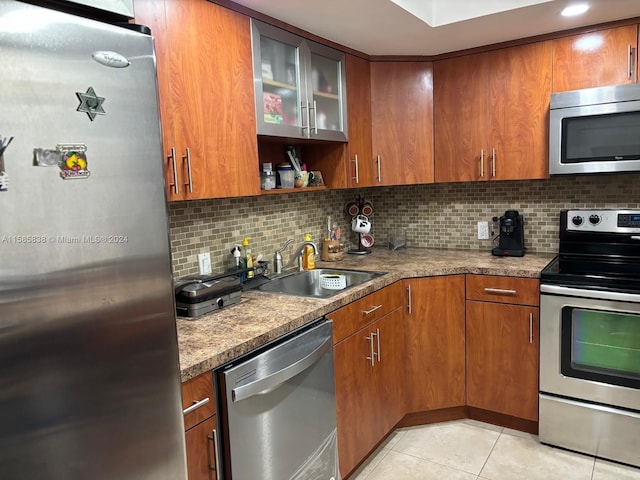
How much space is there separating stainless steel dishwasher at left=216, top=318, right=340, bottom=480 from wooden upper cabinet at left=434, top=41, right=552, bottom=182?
59.2 inches

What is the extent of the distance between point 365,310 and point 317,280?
0.53 meters

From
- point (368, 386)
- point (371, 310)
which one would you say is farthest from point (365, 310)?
point (368, 386)

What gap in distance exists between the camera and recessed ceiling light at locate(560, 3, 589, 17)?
2101mm

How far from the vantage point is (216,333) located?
1.59 metres

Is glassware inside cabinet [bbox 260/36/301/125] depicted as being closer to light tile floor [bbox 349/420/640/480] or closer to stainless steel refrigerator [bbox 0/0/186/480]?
stainless steel refrigerator [bbox 0/0/186/480]

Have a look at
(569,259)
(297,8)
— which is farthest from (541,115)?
(297,8)

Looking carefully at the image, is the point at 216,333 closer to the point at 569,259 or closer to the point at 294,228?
the point at 294,228

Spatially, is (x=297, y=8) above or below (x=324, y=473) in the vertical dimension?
above

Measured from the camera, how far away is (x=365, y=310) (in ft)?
7.18

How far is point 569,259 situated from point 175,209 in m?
2.15

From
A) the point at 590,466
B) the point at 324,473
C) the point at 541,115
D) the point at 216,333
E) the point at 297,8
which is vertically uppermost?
the point at 297,8

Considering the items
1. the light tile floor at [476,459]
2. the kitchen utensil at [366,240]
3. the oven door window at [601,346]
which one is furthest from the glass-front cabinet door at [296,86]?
the light tile floor at [476,459]

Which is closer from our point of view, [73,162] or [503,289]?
[73,162]

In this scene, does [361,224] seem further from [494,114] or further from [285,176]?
[494,114]
